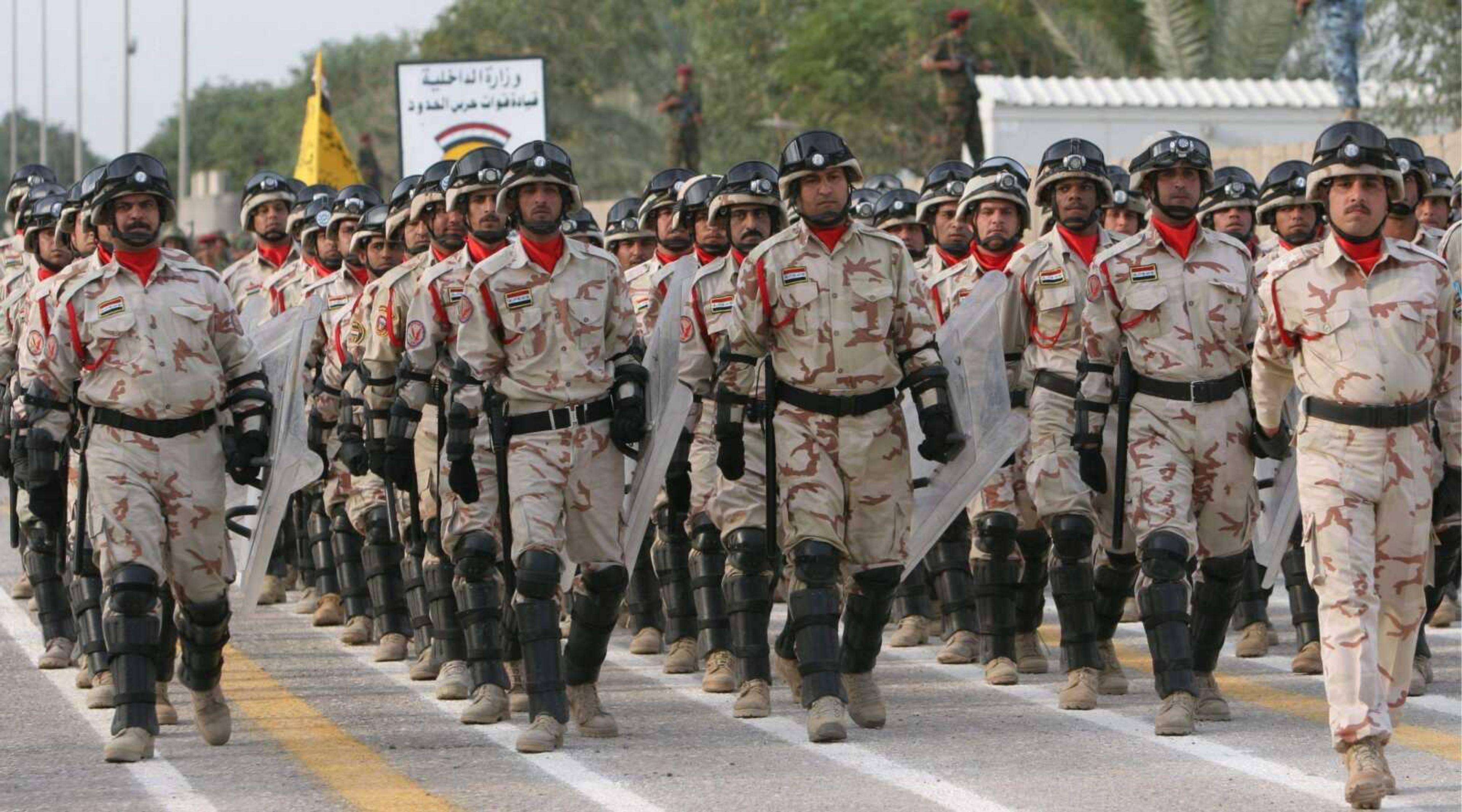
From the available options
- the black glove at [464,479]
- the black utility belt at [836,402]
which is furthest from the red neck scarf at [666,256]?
the black glove at [464,479]

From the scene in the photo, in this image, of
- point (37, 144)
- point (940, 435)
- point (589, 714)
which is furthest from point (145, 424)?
point (37, 144)

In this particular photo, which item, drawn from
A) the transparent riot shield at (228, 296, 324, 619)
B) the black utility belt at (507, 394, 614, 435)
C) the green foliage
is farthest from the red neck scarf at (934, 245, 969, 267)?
the green foliage

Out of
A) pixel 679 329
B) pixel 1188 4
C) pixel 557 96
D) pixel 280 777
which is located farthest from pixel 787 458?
pixel 557 96

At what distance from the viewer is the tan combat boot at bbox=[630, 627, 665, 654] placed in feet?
41.0

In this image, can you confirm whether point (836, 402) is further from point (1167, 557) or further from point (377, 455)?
point (377, 455)

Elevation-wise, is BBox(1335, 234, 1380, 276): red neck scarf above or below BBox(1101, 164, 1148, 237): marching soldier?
below

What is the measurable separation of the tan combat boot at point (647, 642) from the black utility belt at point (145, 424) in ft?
11.3

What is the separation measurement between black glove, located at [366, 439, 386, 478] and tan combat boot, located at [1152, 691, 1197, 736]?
3248 mm

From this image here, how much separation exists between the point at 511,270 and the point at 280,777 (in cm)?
216

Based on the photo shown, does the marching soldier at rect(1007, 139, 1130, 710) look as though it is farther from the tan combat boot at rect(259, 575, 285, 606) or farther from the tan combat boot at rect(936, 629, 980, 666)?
the tan combat boot at rect(259, 575, 285, 606)

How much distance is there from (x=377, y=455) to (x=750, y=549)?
162cm

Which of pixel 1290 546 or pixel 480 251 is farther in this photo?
pixel 1290 546

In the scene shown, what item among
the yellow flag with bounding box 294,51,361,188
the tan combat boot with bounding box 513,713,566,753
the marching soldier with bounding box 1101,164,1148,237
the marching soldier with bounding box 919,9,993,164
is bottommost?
the tan combat boot with bounding box 513,713,566,753

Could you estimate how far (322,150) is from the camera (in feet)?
77.1
